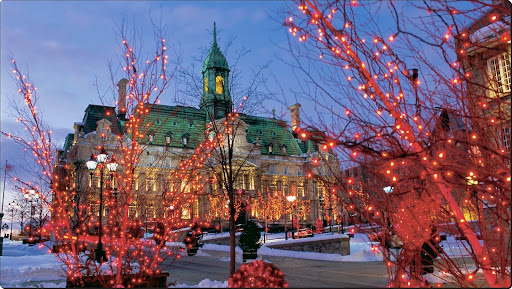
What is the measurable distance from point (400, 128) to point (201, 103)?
10919 mm

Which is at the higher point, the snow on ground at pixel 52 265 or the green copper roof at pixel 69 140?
the green copper roof at pixel 69 140

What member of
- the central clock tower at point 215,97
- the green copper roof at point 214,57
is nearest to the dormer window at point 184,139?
the green copper roof at point 214,57

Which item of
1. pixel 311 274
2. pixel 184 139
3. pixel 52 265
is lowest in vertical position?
pixel 311 274

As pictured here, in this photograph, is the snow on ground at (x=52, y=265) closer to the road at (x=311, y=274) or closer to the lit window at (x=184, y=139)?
the road at (x=311, y=274)

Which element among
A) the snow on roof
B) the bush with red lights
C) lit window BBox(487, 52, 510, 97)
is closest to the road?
the bush with red lights

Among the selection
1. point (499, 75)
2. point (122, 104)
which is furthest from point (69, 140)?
point (499, 75)

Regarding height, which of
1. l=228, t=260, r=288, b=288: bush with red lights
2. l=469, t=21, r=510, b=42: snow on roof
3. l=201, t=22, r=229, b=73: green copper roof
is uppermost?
l=201, t=22, r=229, b=73: green copper roof

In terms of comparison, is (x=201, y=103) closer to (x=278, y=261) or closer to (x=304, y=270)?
(x=304, y=270)

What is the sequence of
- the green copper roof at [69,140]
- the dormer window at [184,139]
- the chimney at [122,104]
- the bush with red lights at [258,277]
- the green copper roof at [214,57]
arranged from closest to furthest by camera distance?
the bush with red lights at [258,277], the chimney at [122,104], the green copper roof at [214,57], the green copper roof at [69,140], the dormer window at [184,139]

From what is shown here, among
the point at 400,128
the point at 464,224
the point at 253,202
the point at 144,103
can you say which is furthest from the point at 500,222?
the point at 253,202

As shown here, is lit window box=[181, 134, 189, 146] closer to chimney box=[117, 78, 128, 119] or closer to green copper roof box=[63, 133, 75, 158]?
chimney box=[117, 78, 128, 119]

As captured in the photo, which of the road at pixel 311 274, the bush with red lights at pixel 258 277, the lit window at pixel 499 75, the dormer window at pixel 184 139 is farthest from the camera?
the dormer window at pixel 184 139

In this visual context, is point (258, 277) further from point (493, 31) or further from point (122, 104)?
point (122, 104)

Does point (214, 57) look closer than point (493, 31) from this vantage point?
No
